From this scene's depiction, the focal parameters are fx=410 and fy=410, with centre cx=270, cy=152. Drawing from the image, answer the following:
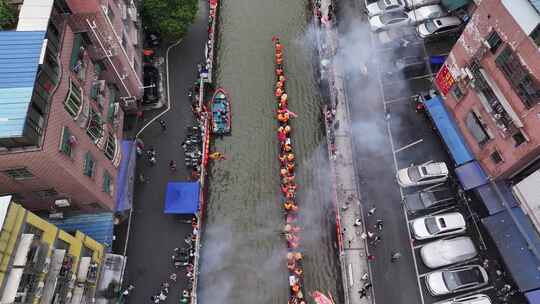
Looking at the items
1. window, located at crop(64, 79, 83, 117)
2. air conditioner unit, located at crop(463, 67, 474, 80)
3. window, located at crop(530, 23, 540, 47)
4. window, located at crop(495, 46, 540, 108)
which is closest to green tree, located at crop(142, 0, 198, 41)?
window, located at crop(64, 79, 83, 117)

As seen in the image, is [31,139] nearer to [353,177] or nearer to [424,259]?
[353,177]

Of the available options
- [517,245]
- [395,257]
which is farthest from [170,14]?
[517,245]

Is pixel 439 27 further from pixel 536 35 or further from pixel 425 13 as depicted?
pixel 536 35

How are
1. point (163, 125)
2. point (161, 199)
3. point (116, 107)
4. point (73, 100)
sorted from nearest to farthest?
1. point (73, 100)
2. point (116, 107)
3. point (161, 199)
4. point (163, 125)

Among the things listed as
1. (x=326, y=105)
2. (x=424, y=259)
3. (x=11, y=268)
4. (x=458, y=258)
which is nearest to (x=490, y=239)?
(x=458, y=258)

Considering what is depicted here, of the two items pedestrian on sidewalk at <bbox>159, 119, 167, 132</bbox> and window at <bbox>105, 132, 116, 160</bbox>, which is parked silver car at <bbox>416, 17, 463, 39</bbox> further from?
window at <bbox>105, 132, 116, 160</bbox>

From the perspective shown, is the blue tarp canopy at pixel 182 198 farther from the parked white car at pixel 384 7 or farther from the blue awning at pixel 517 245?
the parked white car at pixel 384 7

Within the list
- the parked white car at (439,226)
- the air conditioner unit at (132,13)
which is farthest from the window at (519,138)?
the air conditioner unit at (132,13)
